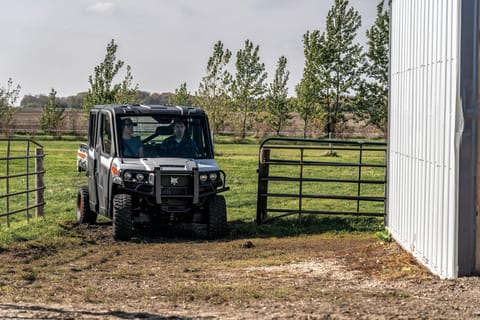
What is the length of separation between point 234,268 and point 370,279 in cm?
195

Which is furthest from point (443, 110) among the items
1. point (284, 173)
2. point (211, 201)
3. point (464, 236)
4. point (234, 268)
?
point (284, 173)

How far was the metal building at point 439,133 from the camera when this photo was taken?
8688 mm

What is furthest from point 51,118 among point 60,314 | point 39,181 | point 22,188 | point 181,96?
point 60,314

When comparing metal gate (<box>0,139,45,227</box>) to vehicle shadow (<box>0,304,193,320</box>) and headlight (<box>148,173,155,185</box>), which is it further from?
vehicle shadow (<box>0,304,193,320</box>)

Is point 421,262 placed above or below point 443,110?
below

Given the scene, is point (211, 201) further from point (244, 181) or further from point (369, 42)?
point (369, 42)

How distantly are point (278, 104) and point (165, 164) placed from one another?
5600 centimetres

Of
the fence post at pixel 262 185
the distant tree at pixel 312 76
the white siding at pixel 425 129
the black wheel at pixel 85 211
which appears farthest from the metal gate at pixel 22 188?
the distant tree at pixel 312 76

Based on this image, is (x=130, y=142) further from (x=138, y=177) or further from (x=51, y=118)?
(x=51, y=118)

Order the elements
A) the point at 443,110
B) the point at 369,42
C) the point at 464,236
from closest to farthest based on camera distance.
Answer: the point at 464,236 < the point at 443,110 < the point at 369,42

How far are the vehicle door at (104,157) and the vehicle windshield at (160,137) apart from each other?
10.8 inches

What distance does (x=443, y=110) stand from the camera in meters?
9.32

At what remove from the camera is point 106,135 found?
579 inches

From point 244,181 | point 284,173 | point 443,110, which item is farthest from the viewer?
point 284,173
